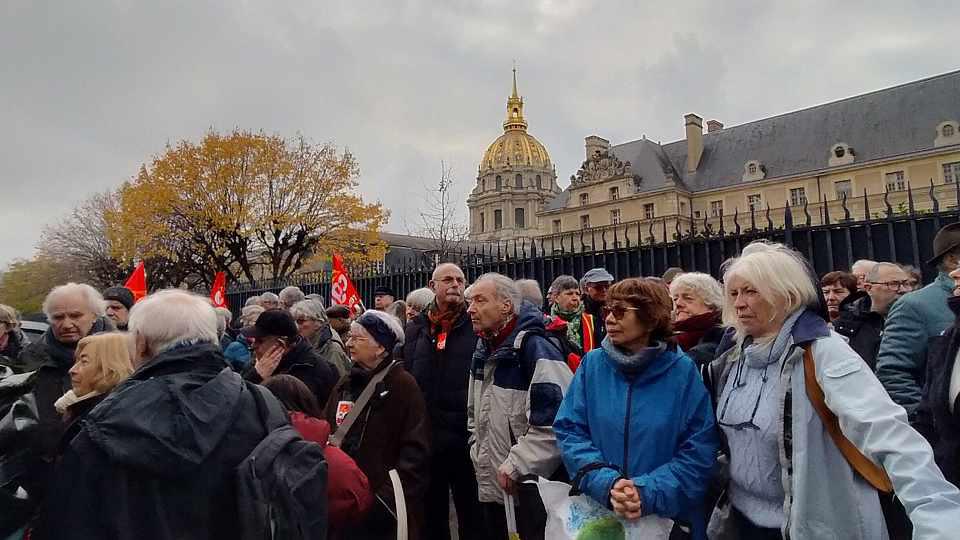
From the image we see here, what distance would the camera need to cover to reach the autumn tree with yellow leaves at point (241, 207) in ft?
80.2

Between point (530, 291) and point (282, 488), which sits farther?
point (530, 291)

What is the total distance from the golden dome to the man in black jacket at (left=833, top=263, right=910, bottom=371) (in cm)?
9696

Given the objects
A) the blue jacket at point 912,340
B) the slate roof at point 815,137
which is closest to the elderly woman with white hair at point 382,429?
the blue jacket at point 912,340

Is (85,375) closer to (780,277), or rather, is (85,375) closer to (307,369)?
(307,369)

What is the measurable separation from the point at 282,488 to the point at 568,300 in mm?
3770

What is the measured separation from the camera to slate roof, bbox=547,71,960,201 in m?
42.9

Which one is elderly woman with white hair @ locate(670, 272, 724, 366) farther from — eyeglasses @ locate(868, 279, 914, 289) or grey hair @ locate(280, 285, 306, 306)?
grey hair @ locate(280, 285, 306, 306)

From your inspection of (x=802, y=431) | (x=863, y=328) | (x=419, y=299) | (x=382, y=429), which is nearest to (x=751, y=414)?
(x=802, y=431)

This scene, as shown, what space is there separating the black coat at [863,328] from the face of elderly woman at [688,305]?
4.42 feet

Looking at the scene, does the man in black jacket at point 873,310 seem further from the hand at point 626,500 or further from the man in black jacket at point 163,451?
the man in black jacket at point 163,451

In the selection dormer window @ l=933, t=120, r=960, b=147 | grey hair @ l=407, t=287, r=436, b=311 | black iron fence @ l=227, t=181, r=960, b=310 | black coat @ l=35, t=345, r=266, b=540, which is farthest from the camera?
dormer window @ l=933, t=120, r=960, b=147

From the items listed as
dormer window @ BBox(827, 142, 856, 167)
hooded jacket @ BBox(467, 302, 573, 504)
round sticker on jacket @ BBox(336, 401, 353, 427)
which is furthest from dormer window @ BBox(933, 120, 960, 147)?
round sticker on jacket @ BBox(336, 401, 353, 427)

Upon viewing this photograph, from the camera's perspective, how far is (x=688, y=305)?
3.51 m

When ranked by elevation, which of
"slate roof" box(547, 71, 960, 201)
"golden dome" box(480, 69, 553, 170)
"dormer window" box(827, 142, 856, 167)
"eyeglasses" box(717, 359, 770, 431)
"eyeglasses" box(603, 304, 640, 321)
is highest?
"golden dome" box(480, 69, 553, 170)
